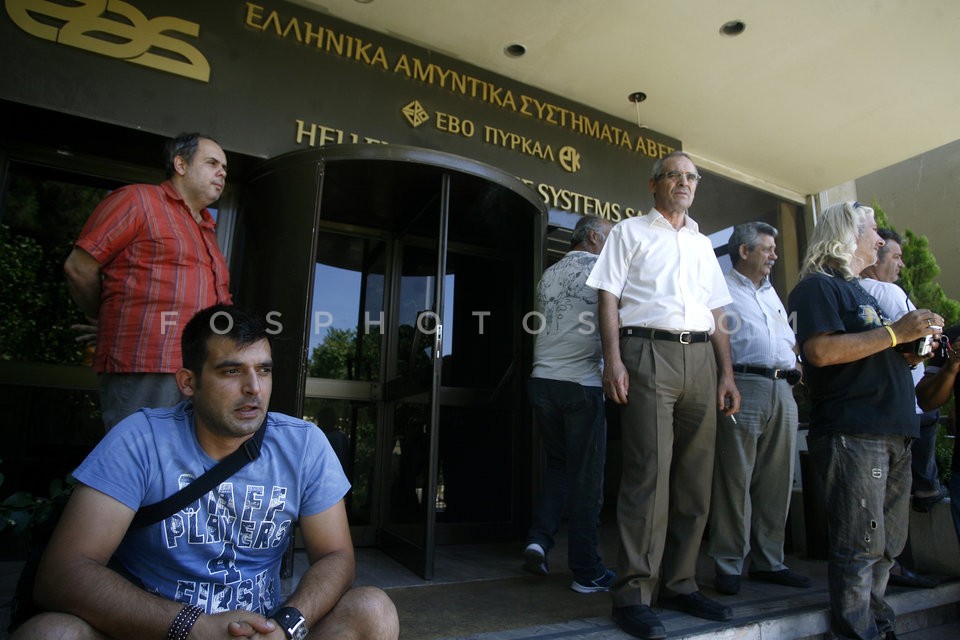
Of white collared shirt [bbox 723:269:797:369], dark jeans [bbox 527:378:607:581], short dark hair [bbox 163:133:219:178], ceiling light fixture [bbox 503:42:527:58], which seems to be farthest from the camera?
ceiling light fixture [bbox 503:42:527:58]

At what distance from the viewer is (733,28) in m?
4.35

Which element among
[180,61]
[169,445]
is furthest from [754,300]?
[180,61]

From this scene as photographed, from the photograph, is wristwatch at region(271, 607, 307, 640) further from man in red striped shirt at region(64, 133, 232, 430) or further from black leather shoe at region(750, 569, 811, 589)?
black leather shoe at region(750, 569, 811, 589)

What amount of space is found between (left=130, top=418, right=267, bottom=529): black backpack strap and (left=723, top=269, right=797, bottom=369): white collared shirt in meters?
2.54

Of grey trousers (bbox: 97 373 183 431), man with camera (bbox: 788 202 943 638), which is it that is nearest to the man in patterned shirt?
man with camera (bbox: 788 202 943 638)

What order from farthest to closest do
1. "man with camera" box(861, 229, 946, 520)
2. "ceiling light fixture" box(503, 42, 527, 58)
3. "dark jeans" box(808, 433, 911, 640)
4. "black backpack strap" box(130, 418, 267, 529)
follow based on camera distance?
"ceiling light fixture" box(503, 42, 527, 58), "man with camera" box(861, 229, 946, 520), "dark jeans" box(808, 433, 911, 640), "black backpack strap" box(130, 418, 267, 529)

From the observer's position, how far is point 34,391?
3428 mm

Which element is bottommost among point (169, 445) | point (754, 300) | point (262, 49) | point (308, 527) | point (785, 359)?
point (308, 527)

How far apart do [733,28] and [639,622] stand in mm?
3897

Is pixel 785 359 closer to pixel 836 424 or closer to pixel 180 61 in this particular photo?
pixel 836 424

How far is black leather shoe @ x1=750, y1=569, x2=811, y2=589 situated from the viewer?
127 inches

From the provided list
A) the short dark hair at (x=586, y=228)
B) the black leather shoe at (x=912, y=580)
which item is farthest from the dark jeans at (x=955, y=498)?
the short dark hair at (x=586, y=228)

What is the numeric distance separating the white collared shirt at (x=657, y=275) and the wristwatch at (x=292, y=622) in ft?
5.84

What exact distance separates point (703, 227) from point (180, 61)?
4.67 meters
